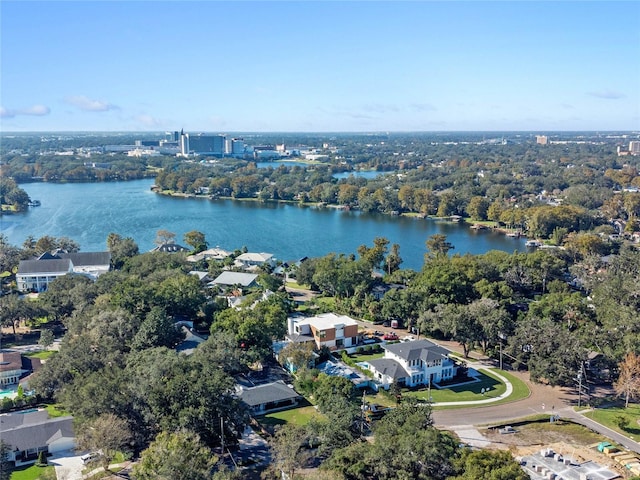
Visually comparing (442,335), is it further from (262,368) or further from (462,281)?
(262,368)

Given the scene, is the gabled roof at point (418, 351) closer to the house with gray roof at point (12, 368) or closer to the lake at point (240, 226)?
the house with gray roof at point (12, 368)

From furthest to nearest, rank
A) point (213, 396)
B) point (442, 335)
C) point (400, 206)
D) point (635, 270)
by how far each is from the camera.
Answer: point (400, 206) < point (635, 270) < point (442, 335) < point (213, 396)

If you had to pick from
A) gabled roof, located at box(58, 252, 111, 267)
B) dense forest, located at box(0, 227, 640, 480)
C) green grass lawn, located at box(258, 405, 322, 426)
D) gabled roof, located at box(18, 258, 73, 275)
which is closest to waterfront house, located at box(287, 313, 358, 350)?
dense forest, located at box(0, 227, 640, 480)

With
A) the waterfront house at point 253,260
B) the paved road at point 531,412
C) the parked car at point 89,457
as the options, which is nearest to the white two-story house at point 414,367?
the paved road at point 531,412

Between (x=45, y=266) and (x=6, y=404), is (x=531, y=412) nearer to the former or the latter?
(x=6, y=404)

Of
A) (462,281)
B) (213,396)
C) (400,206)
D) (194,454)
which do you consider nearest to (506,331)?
(462,281)

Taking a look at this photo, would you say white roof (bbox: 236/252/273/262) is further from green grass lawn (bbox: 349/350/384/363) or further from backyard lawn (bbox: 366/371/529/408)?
backyard lawn (bbox: 366/371/529/408)
